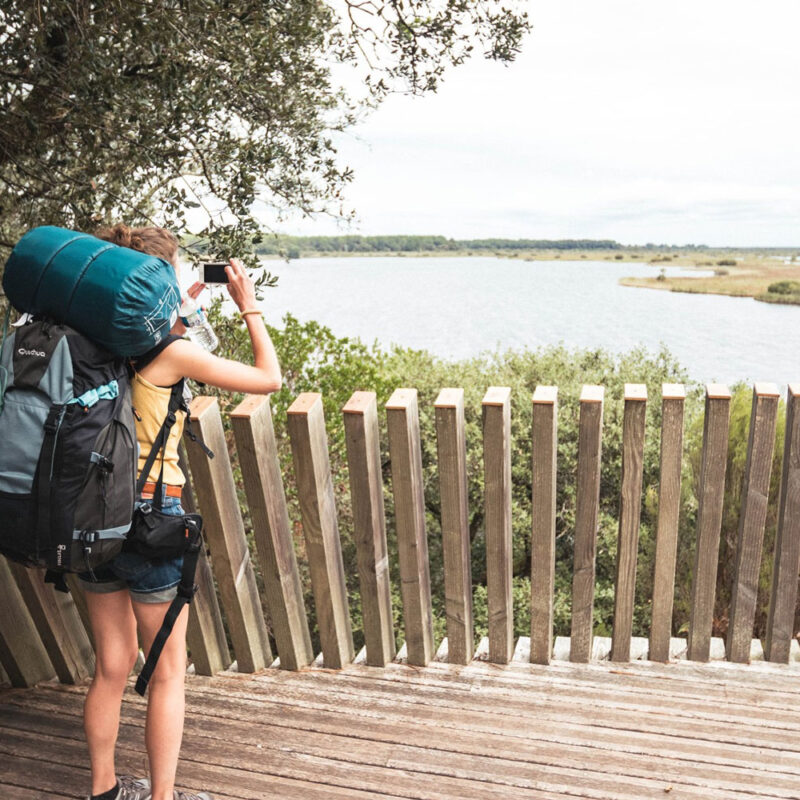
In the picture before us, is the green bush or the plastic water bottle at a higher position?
the plastic water bottle

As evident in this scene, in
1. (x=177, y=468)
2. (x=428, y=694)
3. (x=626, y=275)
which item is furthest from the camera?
(x=626, y=275)

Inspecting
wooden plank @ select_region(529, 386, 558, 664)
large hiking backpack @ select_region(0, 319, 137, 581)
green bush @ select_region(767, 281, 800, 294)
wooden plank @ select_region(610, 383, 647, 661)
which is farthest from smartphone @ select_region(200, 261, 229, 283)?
green bush @ select_region(767, 281, 800, 294)

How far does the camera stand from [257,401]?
2.13m

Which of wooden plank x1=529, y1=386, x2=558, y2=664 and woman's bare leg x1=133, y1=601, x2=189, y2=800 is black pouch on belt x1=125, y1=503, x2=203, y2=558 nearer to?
woman's bare leg x1=133, y1=601, x2=189, y2=800

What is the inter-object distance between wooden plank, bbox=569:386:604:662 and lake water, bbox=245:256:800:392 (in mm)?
6807

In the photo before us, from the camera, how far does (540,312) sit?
17.8 meters

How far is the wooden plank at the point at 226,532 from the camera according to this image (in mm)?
2102

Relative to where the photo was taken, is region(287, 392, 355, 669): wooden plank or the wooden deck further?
region(287, 392, 355, 669): wooden plank

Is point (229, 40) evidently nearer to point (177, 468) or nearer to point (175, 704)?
point (177, 468)

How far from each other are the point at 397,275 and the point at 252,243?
17825mm

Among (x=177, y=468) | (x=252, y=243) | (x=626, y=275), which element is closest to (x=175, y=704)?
(x=177, y=468)

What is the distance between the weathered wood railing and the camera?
2.17 meters

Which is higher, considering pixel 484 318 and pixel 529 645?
pixel 529 645

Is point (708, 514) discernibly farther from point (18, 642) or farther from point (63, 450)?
point (18, 642)
